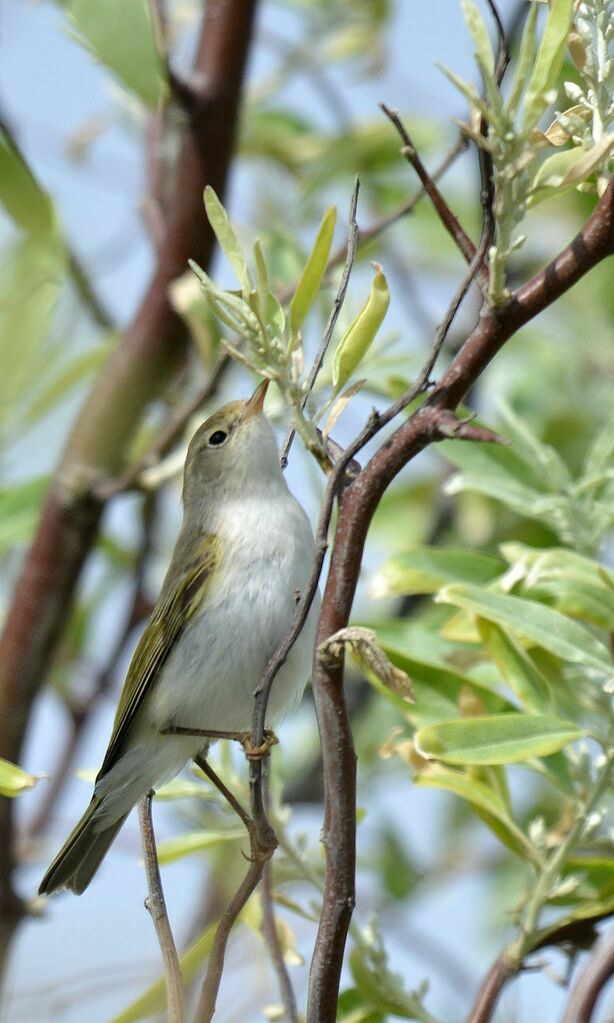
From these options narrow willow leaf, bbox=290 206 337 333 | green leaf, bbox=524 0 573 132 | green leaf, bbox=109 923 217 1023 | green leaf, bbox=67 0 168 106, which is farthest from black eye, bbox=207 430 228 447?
green leaf, bbox=524 0 573 132

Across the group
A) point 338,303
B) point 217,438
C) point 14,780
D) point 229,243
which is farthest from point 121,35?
point 14,780

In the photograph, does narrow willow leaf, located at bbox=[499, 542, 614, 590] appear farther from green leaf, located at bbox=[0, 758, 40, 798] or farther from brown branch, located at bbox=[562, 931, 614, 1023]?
green leaf, located at bbox=[0, 758, 40, 798]

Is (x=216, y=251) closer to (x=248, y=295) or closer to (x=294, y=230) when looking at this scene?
(x=294, y=230)

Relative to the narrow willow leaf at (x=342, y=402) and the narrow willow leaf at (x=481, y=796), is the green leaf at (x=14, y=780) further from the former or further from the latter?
the narrow willow leaf at (x=481, y=796)

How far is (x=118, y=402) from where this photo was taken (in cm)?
290

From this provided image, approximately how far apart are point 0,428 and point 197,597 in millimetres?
601

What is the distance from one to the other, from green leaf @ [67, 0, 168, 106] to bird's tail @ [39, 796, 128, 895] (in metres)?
1.36

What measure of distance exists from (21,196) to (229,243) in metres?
0.33

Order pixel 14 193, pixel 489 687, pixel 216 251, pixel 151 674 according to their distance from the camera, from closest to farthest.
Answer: pixel 14 193 < pixel 489 687 < pixel 151 674 < pixel 216 251

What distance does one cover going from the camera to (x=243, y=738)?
2.04 m

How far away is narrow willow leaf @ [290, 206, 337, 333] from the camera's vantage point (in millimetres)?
1506

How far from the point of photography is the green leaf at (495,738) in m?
1.78

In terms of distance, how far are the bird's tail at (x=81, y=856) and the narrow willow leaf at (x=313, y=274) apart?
49.6 inches

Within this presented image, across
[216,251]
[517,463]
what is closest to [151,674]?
[517,463]
